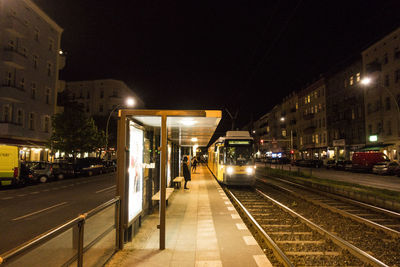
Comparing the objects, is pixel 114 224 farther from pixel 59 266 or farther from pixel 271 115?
pixel 271 115

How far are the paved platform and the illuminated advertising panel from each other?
750mm

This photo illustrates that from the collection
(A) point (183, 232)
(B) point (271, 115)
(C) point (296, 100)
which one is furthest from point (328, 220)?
(B) point (271, 115)

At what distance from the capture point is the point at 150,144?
947 cm

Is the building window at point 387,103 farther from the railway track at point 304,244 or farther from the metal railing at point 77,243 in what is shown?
the metal railing at point 77,243

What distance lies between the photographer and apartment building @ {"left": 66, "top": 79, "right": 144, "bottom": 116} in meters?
68.6

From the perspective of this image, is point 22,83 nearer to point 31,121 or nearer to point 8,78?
point 8,78

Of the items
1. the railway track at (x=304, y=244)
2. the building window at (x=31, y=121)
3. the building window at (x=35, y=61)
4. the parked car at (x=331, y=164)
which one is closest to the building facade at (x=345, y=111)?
the parked car at (x=331, y=164)

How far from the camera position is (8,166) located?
750 inches

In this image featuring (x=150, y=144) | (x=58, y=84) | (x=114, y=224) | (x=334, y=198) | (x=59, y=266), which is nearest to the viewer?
(x=59, y=266)

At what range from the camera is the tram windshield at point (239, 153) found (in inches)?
714

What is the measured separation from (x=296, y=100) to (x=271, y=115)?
25738 millimetres

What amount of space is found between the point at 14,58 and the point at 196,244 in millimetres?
33291

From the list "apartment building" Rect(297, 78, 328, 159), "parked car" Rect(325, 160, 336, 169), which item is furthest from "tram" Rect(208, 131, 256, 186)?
"apartment building" Rect(297, 78, 328, 159)

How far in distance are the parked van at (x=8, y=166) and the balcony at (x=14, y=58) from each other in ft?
53.5
